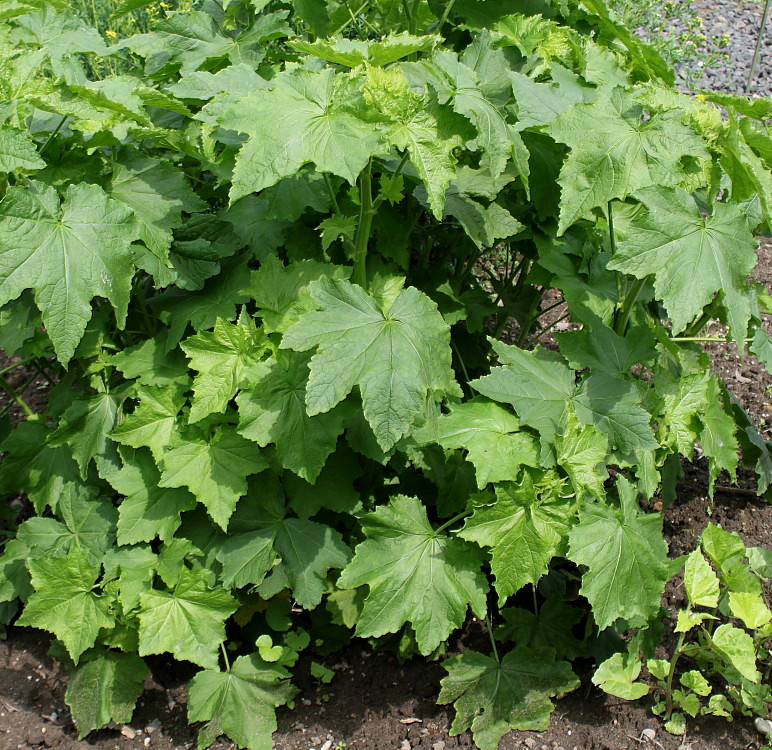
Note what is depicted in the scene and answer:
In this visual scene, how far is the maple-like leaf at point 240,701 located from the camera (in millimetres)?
2463

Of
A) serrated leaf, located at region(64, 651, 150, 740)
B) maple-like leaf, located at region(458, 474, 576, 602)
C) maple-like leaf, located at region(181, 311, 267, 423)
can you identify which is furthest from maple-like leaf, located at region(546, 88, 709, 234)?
serrated leaf, located at region(64, 651, 150, 740)

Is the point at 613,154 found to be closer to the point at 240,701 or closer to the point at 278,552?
the point at 278,552

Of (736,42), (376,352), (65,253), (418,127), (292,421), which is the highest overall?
(418,127)

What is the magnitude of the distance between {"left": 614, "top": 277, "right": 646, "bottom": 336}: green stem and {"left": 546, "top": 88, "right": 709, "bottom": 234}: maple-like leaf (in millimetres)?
405

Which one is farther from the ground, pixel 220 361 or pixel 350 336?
pixel 350 336

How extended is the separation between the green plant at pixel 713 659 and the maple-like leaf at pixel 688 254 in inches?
42.6

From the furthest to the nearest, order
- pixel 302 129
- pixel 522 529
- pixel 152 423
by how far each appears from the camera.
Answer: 1. pixel 152 423
2. pixel 522 529
3. pixel 302 129

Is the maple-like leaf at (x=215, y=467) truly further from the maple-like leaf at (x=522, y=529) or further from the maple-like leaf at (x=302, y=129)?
the maple-like leaf at (x=302, y=129)

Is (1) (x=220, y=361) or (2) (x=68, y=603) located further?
(2) (x=68, y=603)

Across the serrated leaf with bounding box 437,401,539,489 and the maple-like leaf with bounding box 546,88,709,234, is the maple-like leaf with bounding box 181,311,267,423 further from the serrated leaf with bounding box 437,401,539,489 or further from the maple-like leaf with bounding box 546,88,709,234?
the maple-like leaf with bounding box 546,88,709,234

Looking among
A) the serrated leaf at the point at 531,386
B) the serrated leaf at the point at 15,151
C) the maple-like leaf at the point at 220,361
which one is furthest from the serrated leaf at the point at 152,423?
the serrated leaf at the point at 531,386

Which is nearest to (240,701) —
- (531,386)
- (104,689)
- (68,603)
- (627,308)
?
(104,689)

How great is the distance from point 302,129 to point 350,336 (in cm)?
53

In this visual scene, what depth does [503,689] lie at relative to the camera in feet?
8.40
